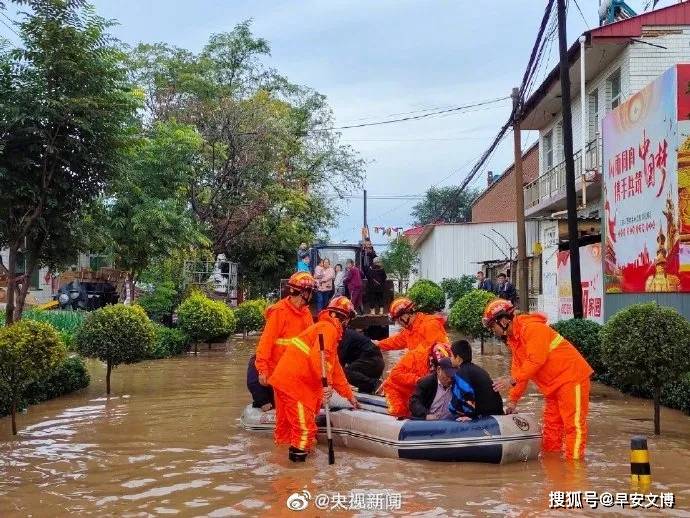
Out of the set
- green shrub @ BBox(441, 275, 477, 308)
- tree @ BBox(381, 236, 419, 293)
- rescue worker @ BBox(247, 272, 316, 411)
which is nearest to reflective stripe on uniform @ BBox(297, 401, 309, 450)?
rescue worker @ BBox(247, 272, 316, 411)

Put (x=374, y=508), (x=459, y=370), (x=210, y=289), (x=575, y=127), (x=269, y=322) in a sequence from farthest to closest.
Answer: (x=210, y=289) → (x=575, y=127) → (x=269, y=322) → (x=459, y=370) → (x=374, y=508)

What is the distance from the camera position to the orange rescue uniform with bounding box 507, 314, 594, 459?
8.08 meters

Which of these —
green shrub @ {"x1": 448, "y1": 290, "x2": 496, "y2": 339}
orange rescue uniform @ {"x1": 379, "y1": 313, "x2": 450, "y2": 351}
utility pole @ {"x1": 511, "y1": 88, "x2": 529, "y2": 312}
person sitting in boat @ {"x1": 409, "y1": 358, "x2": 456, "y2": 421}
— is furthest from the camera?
utility pole @ {"x1": 511, "y1": 88, "x2": 529, "y2": 312}

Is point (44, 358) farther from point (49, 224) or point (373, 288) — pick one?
point (373, 288)

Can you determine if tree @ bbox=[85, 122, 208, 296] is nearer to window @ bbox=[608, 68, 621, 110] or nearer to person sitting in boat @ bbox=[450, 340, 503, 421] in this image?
window @ bbox=[608, 68, 621, 110]

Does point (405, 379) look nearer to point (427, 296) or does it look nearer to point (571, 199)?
point (571, 199)

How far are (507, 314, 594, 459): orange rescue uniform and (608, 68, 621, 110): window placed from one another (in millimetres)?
15604

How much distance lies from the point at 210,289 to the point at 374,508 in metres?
22.6

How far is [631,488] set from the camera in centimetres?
719

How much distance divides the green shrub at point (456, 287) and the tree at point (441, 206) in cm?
3308

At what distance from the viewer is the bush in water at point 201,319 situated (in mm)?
21688

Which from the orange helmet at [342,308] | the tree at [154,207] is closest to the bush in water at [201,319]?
the tree at [154,207]

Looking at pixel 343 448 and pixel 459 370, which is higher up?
pixel 459 370

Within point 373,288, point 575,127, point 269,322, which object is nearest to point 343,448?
point 269,322
